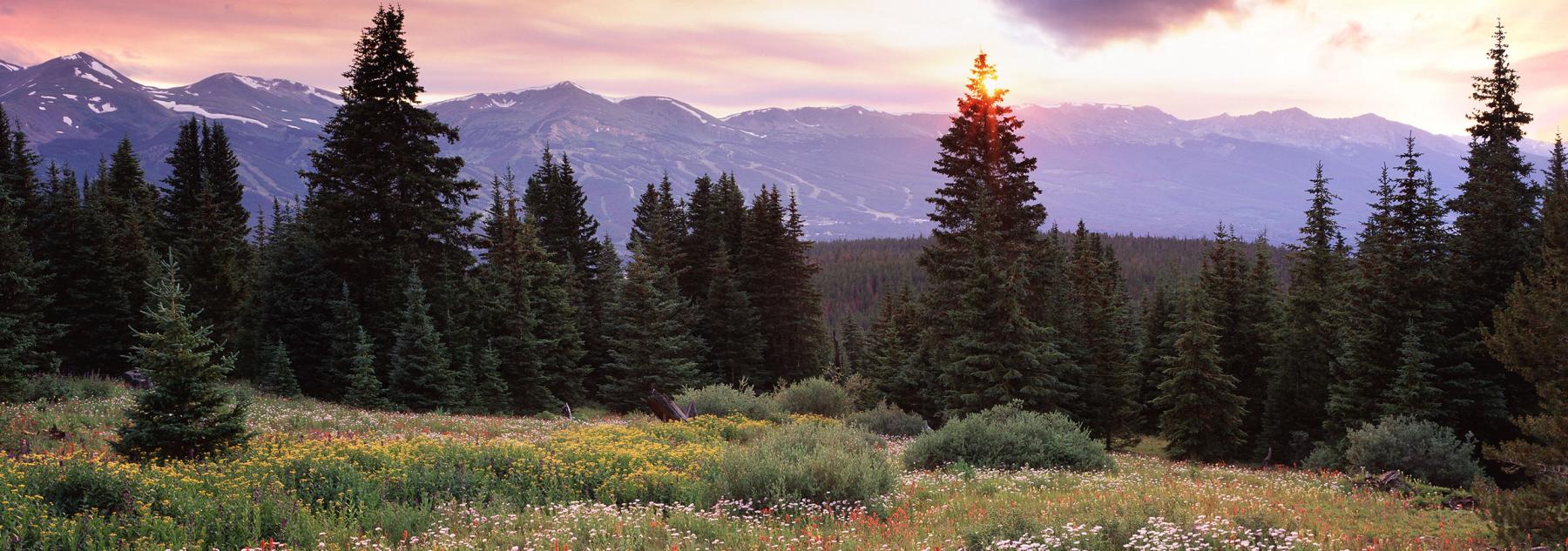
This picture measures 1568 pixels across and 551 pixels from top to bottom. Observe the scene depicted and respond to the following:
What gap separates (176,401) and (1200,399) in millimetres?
35989

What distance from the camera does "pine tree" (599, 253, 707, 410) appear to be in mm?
39656

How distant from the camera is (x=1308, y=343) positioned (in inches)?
1469

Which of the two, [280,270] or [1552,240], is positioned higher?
[1552,240]

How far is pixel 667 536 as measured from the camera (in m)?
7.95

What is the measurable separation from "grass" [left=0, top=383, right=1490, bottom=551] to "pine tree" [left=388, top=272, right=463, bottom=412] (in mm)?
15070

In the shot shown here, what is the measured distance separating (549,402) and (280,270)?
13116 millimetres

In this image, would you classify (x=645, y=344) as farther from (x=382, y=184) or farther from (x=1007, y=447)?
(x=1007, y=447)

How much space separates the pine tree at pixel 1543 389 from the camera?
8195mm

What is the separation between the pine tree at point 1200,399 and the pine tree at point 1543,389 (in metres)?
17.9

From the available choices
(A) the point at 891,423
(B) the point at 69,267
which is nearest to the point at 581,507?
(A) the point at 891,423

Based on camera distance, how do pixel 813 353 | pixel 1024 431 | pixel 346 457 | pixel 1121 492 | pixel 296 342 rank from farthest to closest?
1. pixel 813 353
2. pixel 296 342
3. pixel 1024 431
4. pixel 346 457
5. pixel 1121 492

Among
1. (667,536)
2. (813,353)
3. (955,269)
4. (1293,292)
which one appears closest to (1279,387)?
(1293,292)

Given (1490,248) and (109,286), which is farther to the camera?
(109,286)

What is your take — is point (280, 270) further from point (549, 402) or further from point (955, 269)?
point (955, 269)
